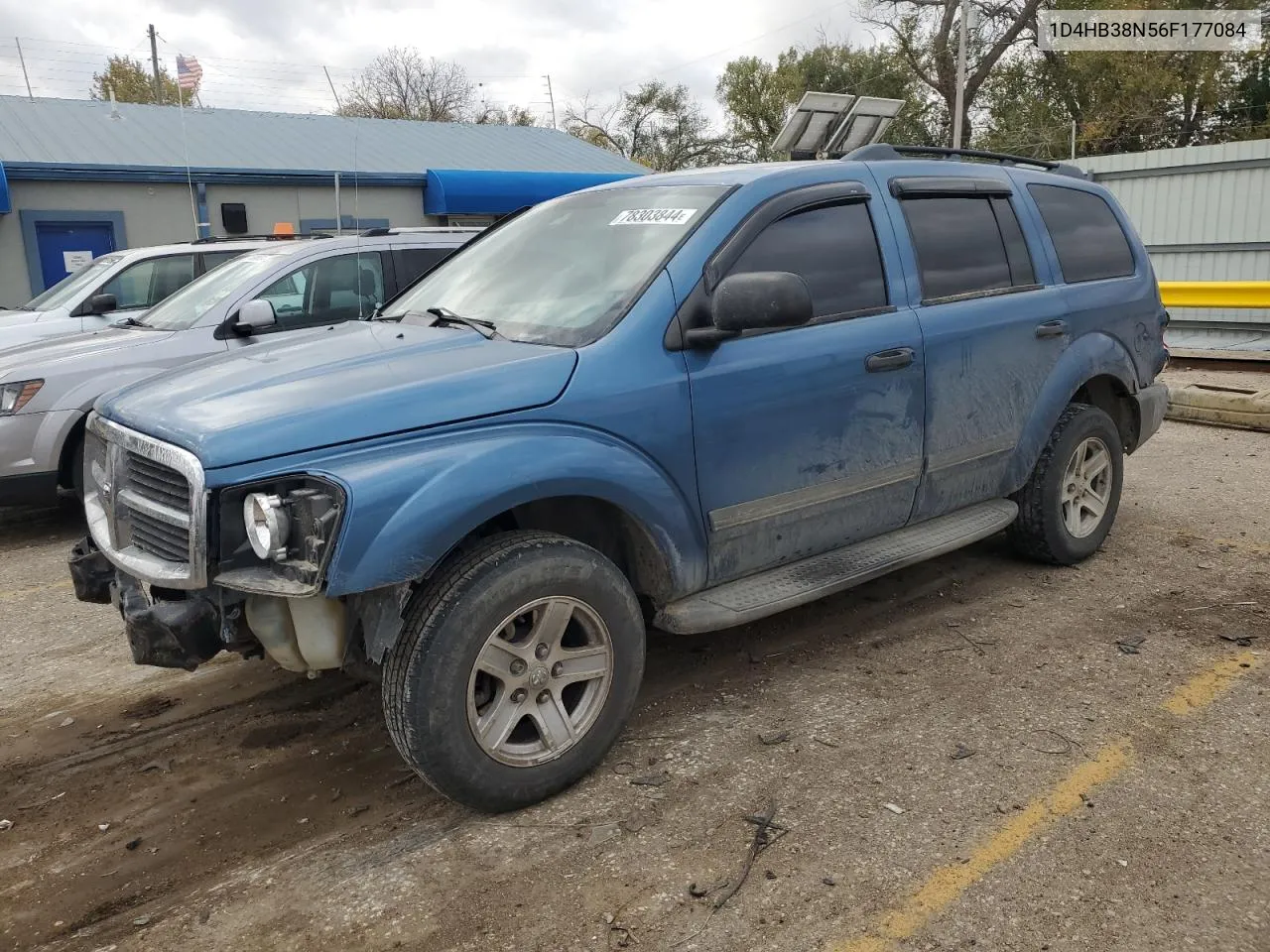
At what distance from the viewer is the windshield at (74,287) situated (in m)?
8.35

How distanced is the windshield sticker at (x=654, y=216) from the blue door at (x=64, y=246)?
15711mm

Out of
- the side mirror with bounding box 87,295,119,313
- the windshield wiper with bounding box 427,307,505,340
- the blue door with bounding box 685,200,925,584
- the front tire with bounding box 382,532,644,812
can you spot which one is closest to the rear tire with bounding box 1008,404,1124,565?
the blue door with bounding box 685,200,925,584

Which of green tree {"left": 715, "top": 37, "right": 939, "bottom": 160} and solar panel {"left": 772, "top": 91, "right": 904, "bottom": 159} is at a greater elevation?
green tree {"left": 715, "top": 37, "right": 939, "bottom": 160}

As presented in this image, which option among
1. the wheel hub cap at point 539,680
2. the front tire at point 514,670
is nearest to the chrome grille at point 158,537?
the front tire at point 514,670

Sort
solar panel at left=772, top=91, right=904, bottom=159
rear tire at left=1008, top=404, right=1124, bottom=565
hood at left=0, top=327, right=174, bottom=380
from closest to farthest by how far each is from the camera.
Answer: rear tire at left=1008, top=404, right=1124, bottom=565
hood at left=0, top=327, right=174, bottom=380
solar panel at left=772, top=91, right=904, bottom=159

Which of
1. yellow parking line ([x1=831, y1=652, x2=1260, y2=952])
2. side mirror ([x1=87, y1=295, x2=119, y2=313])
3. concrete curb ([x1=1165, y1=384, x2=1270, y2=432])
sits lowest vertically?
yellow parking line ([x1=831, y1=652, x2=1260, y2=952])

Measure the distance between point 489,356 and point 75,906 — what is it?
6.43ft

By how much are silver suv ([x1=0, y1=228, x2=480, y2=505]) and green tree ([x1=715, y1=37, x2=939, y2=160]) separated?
35.8 metres

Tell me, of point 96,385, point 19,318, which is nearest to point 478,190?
point 19,318

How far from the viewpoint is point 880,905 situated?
2.59m

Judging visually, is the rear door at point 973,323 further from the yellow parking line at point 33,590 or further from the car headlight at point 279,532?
the yellow parking line at point 33,590

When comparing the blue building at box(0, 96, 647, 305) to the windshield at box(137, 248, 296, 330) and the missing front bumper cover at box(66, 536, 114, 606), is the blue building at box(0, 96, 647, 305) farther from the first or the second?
the missing front bumper cover at box(66, 536, 114, 606)

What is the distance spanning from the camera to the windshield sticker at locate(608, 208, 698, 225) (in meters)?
3.65

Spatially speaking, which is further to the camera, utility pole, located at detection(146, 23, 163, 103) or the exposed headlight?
utility pole, located at detection(146, 23, 163, 103)
